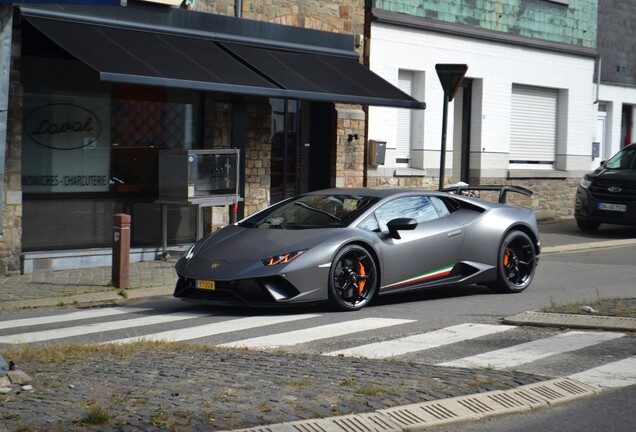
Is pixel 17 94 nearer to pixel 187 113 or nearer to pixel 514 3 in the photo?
pixel 187 113

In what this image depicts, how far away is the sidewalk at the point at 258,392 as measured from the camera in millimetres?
6113

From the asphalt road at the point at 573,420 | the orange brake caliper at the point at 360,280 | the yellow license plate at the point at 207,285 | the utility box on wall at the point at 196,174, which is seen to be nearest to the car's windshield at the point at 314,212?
the orange brake caliper at the point at 360,280

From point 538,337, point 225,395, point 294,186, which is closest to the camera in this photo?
point 225,395

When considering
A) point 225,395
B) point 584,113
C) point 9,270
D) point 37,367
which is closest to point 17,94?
point 9,270

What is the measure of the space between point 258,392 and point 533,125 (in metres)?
20.5

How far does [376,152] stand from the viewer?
21.5 meters

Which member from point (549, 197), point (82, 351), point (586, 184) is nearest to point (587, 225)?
point (586, 184)

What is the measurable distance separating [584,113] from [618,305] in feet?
56.0

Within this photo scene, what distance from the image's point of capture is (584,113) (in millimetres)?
27578

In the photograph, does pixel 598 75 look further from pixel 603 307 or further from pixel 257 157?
pixel 603 307

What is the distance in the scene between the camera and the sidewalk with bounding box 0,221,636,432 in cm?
611

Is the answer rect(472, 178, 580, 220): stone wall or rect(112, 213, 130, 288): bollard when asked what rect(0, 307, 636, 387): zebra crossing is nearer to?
rect(112, 213, 130, 288): bollard

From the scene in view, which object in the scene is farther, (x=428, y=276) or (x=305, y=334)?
(x=428, y=276)

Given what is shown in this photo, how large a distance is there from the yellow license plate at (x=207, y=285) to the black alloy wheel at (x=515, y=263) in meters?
3.62
